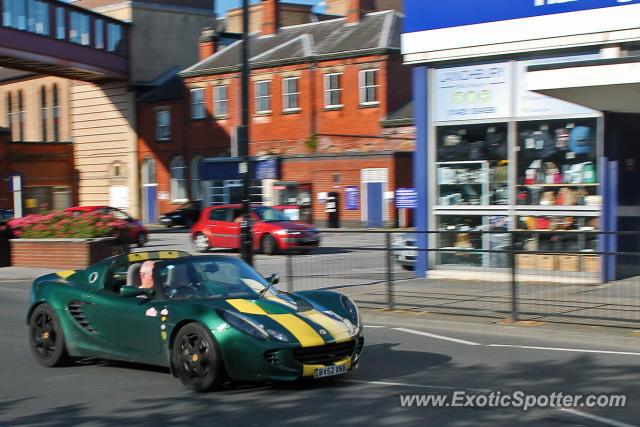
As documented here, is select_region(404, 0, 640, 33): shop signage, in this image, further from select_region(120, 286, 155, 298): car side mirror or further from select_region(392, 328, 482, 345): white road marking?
select_region(120, 286, 155, 298): car side mirror

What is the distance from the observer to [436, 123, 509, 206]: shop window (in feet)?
48.5

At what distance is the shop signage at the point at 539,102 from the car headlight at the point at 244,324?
29.4 ft

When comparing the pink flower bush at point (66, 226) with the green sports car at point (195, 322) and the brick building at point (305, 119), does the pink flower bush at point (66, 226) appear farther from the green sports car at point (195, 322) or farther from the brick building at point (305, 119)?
the brick building at point (305, 119)

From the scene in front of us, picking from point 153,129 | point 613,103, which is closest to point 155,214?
point 153,129

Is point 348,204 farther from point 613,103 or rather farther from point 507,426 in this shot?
point 507,426

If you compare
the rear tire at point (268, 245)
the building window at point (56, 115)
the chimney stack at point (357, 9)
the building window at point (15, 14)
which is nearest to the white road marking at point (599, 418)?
Result: the rear tire at point (268, 245)

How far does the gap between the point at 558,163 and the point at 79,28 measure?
36.5 meters

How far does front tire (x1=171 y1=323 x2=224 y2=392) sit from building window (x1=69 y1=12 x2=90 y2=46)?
131 feet

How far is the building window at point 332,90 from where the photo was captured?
4022cm

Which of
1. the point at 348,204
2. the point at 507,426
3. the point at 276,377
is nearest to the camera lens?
the point at 507,426

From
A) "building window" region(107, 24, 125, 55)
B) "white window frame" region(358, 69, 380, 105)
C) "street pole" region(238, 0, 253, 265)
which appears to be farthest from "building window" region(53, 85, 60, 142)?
"street pole" region(238, 0, 253, 265)

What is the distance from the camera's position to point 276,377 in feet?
21.5

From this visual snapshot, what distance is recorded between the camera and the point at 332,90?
4044 centimetres

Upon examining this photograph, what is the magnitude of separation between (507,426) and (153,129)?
4483 centimetres
